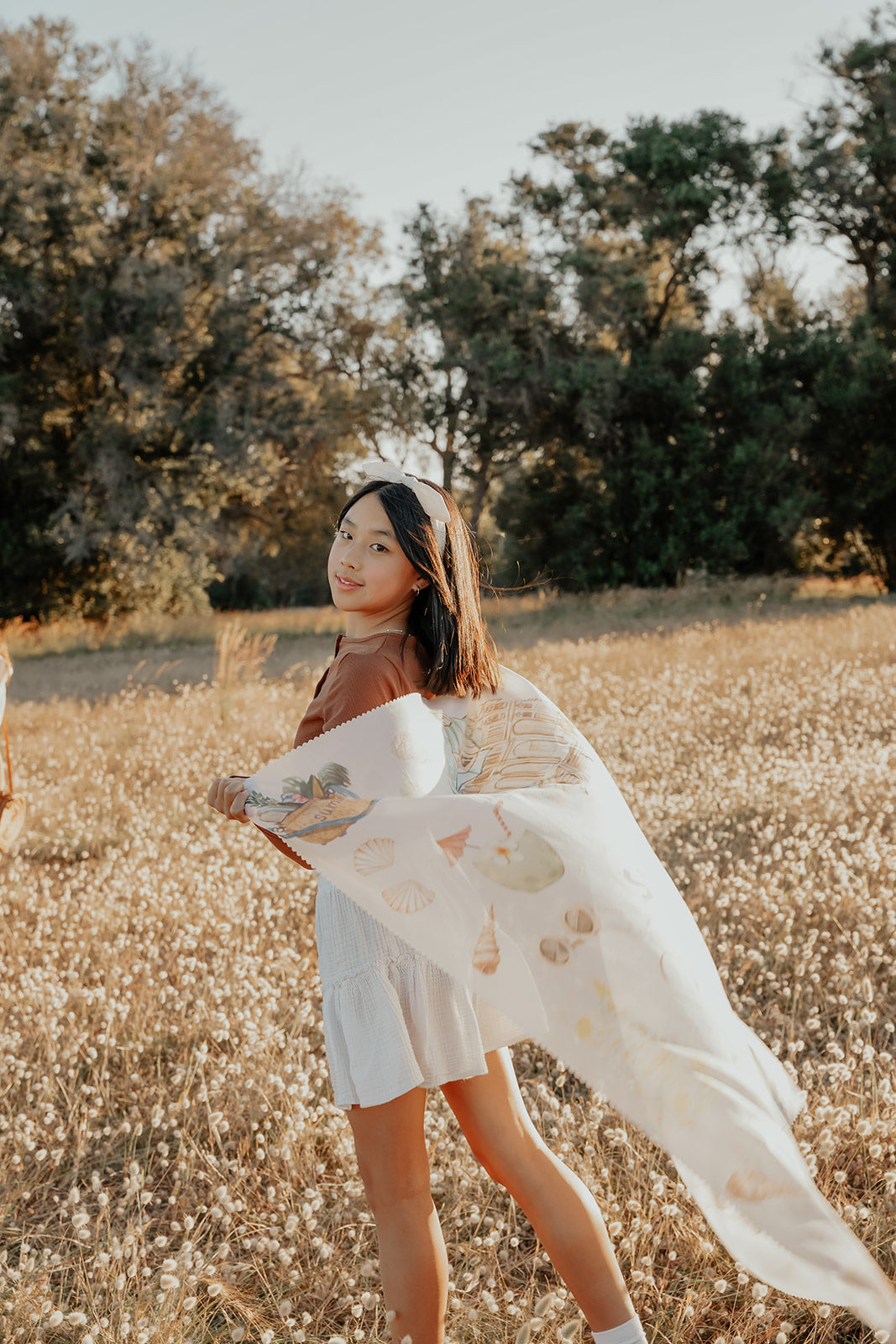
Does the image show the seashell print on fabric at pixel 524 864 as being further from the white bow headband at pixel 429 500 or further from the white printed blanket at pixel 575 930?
the white bow headband at pixel 429 500

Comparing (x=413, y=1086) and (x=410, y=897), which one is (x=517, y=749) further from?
(x=413, y=1086)

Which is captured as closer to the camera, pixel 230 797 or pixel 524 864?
pixel 524 864

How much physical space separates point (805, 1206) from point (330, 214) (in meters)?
25.9

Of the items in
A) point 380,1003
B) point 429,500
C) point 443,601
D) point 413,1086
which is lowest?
point 413,1086

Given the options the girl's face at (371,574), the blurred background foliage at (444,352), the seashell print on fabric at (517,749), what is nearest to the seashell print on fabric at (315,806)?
the seashell print on fabric at (517,749)

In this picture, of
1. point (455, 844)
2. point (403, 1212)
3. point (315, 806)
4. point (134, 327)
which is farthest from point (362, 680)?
point (134, 327)

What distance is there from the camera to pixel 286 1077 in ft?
10.6

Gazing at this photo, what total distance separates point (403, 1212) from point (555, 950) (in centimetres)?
65

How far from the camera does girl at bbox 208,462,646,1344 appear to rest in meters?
1.88

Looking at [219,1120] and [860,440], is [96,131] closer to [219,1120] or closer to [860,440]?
[860,440]

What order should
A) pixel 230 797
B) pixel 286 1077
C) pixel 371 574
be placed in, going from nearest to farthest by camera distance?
pixel 230 797 < pixel 371 574 < pixel 286 1077

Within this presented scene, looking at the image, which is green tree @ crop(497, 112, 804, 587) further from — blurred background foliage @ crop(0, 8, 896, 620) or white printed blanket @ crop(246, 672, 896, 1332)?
white printed blanket @ crop(246, 672, 896, 1332)

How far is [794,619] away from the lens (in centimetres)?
1491

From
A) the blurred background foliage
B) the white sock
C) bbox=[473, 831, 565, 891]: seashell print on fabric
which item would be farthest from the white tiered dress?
the blurred background foliage
